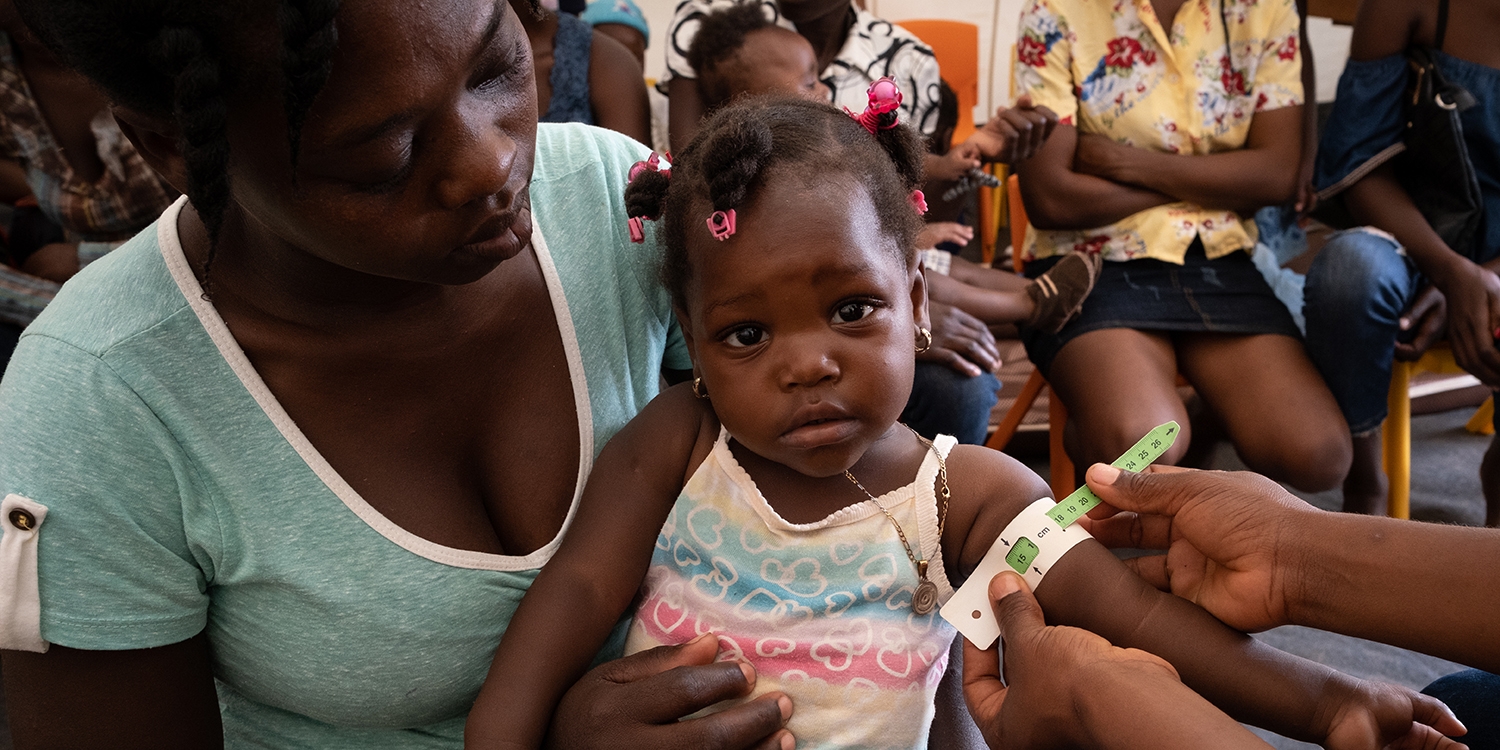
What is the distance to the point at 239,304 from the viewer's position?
1188mm

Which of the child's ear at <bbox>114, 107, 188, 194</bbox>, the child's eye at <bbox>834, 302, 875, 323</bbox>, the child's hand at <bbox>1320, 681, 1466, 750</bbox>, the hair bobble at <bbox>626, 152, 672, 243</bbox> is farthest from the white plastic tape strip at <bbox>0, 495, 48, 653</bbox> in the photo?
the child's hand at <bbox>1320, 681, 1466, 750</bbox>

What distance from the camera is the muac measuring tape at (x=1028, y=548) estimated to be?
127cm

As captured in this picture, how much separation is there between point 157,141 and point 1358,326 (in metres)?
2.84

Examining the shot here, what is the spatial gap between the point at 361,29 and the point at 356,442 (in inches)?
20.7

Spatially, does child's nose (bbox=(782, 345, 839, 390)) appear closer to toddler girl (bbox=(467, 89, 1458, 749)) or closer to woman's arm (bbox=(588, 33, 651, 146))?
toddler girl (bbox=(467, 89, 1458, 749))

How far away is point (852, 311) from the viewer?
132 cm

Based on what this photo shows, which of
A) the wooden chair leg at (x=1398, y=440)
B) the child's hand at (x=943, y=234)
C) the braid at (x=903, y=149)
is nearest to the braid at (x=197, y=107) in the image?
the braid at (x=903, y=149)

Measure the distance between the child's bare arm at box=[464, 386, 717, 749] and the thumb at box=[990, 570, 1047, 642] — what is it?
450 mm

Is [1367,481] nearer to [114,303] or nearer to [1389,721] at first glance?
[1389,721]

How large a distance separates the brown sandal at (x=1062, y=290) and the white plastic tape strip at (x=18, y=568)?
7.89ft

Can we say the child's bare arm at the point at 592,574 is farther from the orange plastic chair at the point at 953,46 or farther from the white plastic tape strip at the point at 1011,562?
the orange plastic chair at the point at 953,46

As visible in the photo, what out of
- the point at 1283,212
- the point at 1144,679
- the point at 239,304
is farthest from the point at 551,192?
the point at 1283,212

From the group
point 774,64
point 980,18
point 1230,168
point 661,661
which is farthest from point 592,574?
point 980,18

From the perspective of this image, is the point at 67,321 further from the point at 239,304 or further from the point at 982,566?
the point at 982,566
